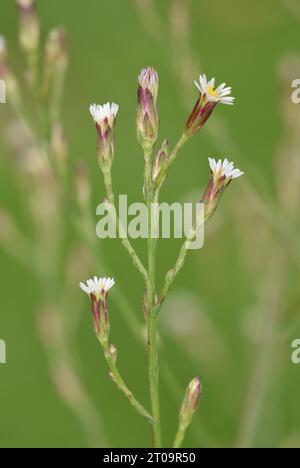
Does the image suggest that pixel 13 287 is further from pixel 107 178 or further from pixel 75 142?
pixel 107 178

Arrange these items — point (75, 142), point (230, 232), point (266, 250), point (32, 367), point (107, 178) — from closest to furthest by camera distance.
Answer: point (107, 178) < point (266, 250) < point (230, 232) < point (32, 367) < point (75, 142)

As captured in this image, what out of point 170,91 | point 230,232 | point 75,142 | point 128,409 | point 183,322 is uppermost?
point 170,91

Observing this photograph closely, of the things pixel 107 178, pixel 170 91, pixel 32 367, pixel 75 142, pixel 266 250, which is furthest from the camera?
pixel 170 91

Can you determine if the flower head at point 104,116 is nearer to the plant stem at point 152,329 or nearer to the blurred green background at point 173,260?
the plant stem at point 152,329

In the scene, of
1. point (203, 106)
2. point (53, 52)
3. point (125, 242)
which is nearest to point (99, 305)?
point (125, 242)

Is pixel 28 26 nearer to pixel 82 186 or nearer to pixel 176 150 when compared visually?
pixel 82 186

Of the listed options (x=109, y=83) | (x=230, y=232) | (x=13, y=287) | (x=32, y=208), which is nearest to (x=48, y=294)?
(x=32, y=208)
